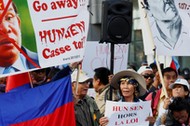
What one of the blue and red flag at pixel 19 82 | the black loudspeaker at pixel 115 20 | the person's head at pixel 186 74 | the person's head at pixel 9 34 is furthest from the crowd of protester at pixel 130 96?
the person's head at pixel 186 74

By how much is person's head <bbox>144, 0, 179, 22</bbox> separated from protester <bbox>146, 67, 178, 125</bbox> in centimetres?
74

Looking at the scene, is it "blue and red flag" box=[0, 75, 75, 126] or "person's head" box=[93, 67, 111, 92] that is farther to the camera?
"person's head" box=[93, 67, 111, 92]

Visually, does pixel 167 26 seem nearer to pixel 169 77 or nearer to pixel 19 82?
pixel 169 77

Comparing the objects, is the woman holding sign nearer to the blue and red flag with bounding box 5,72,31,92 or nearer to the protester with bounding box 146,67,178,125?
the protester with bounding box 146,67,178,125

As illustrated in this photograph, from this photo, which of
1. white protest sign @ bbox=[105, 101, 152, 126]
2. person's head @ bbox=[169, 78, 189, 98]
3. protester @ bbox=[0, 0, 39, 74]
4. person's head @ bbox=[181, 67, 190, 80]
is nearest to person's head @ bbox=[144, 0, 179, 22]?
person's head @ bbox=[169, 78, 189, 98]

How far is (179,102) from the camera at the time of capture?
7332mm

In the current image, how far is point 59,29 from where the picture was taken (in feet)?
23.1

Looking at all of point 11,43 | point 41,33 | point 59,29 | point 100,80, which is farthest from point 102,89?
point 11,43

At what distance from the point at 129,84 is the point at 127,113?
1.13 ft

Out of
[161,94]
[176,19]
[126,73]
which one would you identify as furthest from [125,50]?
[126,73]

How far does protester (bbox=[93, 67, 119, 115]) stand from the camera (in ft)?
28.1

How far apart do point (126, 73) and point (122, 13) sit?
161 cm

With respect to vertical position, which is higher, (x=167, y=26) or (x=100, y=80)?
(x=167, y=26)

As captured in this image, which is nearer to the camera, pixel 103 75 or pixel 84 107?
pixel 84 107
